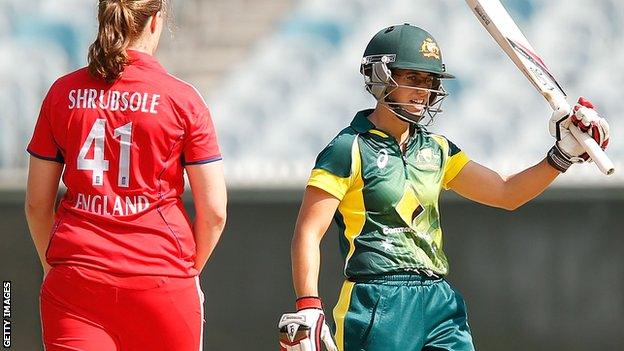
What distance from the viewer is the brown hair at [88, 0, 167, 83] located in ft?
10.6

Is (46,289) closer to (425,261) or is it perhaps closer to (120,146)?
(120,146)

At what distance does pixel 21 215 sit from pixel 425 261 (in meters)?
2.80

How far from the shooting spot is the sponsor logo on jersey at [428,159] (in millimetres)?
Answer: 3625

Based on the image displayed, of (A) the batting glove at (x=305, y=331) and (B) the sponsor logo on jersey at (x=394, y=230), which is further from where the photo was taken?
(B) the sponsor logo on jersey at (x=394, y=230)

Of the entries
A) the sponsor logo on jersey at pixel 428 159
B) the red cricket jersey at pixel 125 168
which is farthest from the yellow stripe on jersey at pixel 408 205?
the red cricket jersey at pixel 125 168

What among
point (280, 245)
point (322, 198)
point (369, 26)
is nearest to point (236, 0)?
point (369, 26)

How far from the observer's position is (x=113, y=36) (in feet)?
10.6

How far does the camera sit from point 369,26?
639 cm

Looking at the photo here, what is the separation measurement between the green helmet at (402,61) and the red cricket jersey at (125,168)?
0.60 m

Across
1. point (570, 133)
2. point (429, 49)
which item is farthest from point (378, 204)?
point (570, 133)

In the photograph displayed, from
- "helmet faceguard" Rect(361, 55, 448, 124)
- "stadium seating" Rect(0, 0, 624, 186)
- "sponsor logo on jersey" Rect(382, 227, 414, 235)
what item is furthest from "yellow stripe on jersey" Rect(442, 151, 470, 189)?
"stadium seating" Rect(0, 0, 624, 186)

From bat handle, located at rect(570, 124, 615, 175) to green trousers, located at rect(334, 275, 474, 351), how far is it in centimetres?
57

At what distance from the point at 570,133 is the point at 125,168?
1.30m

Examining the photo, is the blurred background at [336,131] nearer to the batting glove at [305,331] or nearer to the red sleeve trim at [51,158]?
the batting glove at [305,331]
